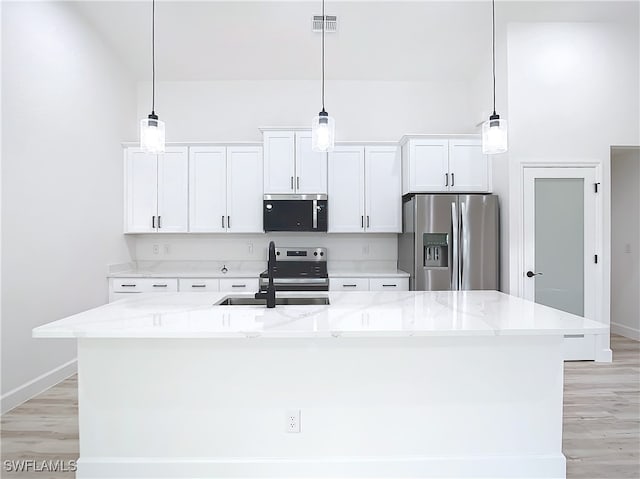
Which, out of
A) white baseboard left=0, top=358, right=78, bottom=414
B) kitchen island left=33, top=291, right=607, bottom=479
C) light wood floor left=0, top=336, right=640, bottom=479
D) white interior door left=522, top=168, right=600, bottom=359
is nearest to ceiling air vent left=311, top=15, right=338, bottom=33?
white interior door left=522, top=168, right=600, bottom=359

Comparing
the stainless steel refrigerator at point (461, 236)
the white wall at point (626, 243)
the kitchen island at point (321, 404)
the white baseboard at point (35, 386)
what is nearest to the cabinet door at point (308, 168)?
the stainless steel refrigerator at point (461, 236)

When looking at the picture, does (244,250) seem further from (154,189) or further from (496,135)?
(496,135)

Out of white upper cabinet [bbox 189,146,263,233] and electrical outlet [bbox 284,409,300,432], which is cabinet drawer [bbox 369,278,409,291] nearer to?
white upper cabinet [bbox 189,146,263,233]

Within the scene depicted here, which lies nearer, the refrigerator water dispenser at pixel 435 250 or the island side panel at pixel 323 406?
the island side panel at pixel 323 406

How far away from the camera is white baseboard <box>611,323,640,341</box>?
15.0ft

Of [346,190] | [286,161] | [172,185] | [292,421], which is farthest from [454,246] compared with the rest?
[172,185]

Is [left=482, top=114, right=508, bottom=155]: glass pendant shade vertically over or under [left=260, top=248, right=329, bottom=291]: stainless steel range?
over

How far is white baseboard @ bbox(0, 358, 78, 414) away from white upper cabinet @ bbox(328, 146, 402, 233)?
279 centimetres

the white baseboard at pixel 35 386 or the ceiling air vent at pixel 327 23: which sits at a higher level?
the ceiling air vent at pixel 327 23

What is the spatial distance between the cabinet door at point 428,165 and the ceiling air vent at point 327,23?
52.6 inches

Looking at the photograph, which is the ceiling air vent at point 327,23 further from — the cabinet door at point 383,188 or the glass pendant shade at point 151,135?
the glass pendant shade at point 151,135

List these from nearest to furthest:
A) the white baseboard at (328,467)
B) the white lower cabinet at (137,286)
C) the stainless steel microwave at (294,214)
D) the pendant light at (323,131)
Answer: the white baseboard at (328,467), the pendant light at (323,131), the white lower cabinet at (137,286), the stainless steel microwave at (294,214)

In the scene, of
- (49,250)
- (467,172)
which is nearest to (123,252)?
(49,250)

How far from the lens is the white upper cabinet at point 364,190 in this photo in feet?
14.4
